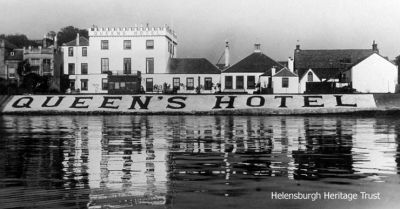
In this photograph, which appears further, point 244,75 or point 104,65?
point 104,65

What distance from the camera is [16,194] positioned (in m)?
11.7

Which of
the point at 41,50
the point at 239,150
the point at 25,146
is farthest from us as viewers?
the point at 41,50

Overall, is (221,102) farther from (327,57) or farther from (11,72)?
(11,72)

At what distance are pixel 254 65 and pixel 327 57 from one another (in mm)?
15639

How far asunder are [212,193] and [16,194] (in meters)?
3.91

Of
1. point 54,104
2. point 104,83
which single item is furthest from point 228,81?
point 54,104

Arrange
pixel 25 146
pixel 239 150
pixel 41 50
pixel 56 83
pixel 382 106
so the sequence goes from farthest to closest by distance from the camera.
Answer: pixel 41 50 < pixel 56 83 < pixel 382 106 < pixel 25 146 < pixel 239 150

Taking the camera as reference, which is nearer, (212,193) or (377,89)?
(212,193)

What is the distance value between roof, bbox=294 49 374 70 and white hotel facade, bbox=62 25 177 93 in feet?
75.6

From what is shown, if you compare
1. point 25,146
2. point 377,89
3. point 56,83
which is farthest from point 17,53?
point 25,146

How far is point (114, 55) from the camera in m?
96.6

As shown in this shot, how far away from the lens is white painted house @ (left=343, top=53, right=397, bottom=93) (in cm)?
8181

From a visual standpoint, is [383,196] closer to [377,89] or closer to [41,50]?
[377,89]

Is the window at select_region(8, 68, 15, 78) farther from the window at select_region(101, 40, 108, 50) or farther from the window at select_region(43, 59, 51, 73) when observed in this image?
the window at select_region(101, 40, 108, 50)
